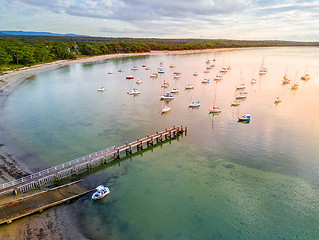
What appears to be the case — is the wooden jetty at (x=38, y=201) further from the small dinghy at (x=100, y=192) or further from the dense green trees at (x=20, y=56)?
the dense green trees at (x=20, y=56)

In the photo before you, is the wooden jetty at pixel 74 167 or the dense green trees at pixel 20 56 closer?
the wooden jetty at pixel 74 167

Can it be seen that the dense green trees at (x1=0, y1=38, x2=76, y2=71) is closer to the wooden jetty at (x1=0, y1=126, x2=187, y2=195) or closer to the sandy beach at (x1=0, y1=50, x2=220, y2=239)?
the sandy beach at (x1=0, y1=50, x2=220, y2=239)

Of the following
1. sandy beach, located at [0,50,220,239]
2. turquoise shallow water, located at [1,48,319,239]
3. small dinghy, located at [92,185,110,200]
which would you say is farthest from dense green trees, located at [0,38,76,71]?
small dinghy, located at [92,185,110,200]

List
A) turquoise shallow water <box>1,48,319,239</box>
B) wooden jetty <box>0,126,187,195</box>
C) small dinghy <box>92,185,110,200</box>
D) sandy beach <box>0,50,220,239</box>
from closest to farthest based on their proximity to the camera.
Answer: sandy beach <box>0,50,220,239</box> → turquoise shallow water <box>1,48,319,239</box> → small dinghy <box>92,185,110,200</box> → wooden jetty <box>0,126,187,195</box>

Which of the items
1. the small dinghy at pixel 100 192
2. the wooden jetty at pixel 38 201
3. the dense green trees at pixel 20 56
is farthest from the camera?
the dense green trees at pixel 20 56

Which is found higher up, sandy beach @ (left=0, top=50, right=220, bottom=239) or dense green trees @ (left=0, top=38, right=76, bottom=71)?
dense green trees @ (left=0, top=38, right=76, bottom=71)

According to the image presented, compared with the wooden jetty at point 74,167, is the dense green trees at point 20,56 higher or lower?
higher

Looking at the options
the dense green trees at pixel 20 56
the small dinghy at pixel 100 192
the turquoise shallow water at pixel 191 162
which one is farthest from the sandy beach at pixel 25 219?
the dense green trees at pixel 20 56
